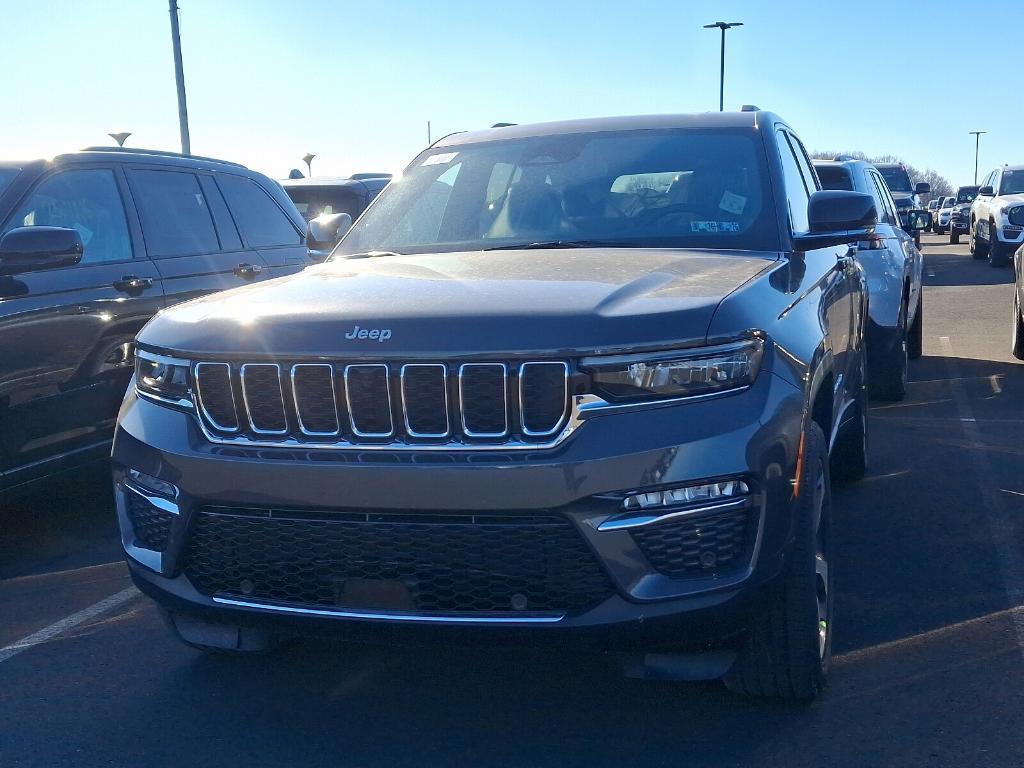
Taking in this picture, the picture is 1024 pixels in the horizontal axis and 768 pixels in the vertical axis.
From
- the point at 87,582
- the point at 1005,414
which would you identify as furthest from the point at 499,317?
the point at 1005,414

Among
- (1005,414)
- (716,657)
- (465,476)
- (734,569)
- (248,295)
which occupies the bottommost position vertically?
(1005,414)

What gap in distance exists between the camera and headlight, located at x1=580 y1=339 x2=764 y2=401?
2885 mm

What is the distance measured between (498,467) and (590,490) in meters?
0.22

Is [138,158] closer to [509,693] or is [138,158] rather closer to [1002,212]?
[509,693]

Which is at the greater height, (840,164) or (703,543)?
(840,164)

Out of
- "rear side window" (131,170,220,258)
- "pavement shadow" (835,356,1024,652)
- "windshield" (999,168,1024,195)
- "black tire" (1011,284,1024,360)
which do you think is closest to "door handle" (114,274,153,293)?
"rear side window" (131,170,220,258)

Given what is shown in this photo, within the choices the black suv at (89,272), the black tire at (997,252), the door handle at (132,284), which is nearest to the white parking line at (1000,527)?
the black suv at (89,272)

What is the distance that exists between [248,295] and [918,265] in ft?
25.0

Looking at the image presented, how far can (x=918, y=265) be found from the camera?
9.95 m

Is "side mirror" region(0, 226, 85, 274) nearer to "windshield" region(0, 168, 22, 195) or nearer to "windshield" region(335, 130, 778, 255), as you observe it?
"windshield" region(0, 168, 22, 195)

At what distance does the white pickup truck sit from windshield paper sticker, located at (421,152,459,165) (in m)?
18.2

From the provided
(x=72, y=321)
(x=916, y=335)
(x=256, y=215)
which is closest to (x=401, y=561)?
(x=72, y=321)

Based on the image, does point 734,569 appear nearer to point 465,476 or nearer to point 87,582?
point 465,476

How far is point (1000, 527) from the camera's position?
5.34m
